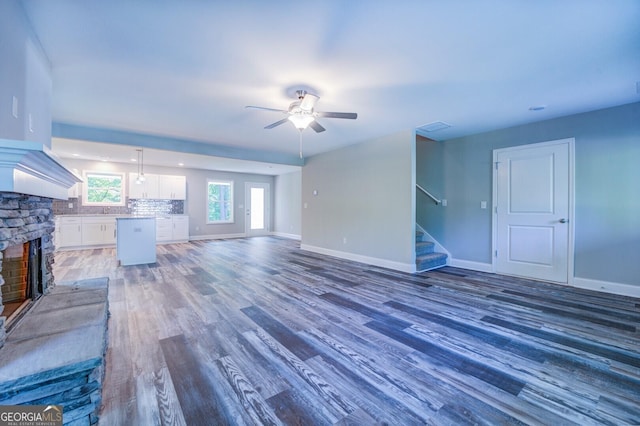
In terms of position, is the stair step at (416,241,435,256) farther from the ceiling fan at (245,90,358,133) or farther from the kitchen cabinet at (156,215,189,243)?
the kitchen cabinet at (156,215,189,243)

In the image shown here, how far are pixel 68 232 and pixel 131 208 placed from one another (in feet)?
4.67

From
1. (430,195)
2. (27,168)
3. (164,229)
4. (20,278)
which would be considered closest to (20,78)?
(27,168)

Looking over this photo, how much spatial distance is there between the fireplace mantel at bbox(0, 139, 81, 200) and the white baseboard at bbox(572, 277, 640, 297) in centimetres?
565

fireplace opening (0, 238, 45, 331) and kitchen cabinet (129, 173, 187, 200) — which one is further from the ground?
kitchen cabinet (129, 173, 187, 200)

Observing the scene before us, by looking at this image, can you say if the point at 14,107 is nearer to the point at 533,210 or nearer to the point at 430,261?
the point at 430,261

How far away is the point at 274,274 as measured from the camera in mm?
4340

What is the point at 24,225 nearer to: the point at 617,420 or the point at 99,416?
the point at 99,416

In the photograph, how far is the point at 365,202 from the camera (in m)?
5.35

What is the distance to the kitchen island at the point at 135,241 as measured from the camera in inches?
198

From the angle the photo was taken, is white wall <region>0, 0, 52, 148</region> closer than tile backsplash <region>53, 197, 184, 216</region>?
Yes

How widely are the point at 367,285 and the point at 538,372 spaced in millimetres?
2140

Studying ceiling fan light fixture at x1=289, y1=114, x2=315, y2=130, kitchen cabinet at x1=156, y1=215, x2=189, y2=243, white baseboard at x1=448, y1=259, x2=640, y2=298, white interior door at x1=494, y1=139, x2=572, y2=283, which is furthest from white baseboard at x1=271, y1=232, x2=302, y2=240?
white baseboard at x1=448, y1=259, x2=640, y2=298

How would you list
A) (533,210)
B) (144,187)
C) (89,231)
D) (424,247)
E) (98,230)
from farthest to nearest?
1. (144,187)
2. (98,230)
3. (89,231)
4. (424,247)
5. (533,210)

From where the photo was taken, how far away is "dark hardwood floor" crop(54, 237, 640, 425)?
1.45 m
